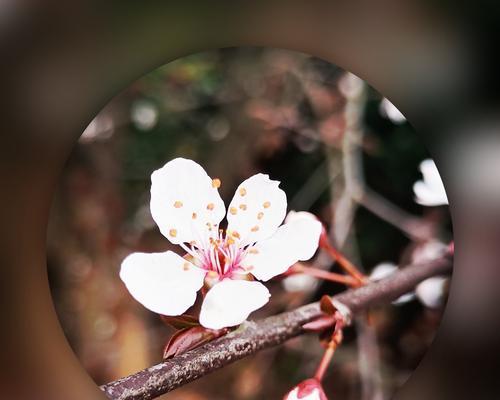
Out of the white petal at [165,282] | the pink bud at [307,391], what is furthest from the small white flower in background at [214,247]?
the pink bud at [307,391]

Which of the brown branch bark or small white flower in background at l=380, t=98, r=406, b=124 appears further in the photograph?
small white flower in background at l=380, t=98, r=406, b=124

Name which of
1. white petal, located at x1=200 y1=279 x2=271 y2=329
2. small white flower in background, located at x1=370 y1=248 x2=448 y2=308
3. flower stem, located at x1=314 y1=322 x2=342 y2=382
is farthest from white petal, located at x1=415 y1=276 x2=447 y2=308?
white petal, located at x1=200 y1=279 x2=271 y2=329

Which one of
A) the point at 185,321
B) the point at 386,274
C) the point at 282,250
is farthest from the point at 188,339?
A: the point at 386,274

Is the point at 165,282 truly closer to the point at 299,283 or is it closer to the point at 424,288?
the point at 299,283

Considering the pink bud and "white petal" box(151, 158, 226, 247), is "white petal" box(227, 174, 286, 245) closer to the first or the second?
"white petal" box(151, 158, 226, 247)

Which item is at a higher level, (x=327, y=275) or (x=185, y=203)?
(x=185, y=203)

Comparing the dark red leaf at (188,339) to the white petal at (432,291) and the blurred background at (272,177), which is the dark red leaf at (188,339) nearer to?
the blurred background at (272,177)
